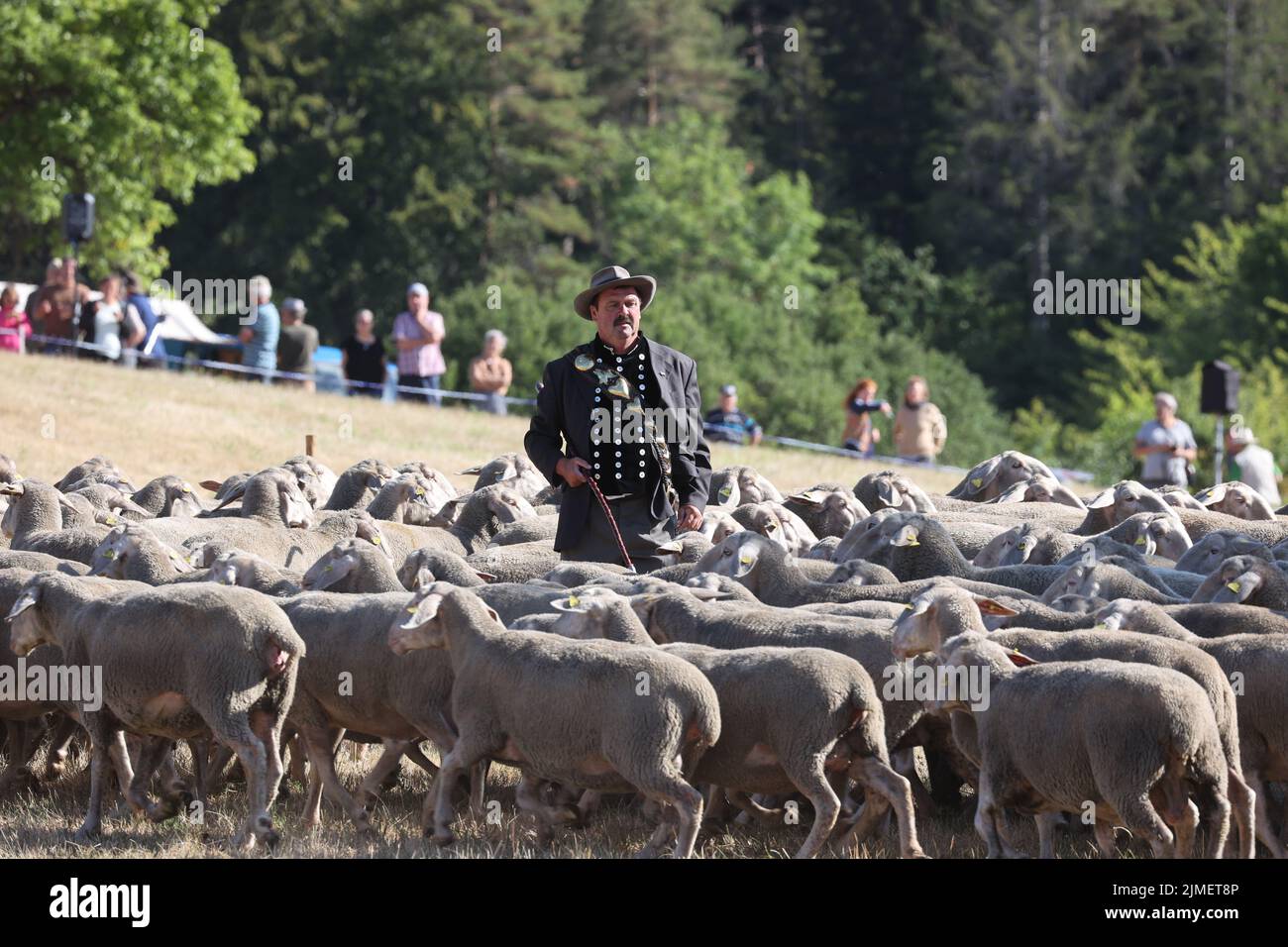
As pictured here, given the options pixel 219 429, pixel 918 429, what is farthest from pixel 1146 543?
pixel 219 429

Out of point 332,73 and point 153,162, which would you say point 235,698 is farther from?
point 332,73

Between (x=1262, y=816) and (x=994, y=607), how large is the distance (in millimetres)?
1405

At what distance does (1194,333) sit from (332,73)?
22360 millimetres

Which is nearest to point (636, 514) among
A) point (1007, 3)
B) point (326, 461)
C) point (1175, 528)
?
point (1175, 528)

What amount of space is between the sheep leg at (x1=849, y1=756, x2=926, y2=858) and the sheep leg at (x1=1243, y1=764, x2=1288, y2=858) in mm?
1233

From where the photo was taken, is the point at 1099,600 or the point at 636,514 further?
the point at 636,514

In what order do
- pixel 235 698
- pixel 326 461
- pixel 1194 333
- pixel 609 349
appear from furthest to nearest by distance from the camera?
pixel 1194 333 < pixel 326 461 < pixel 609 349 < pixel 235 698

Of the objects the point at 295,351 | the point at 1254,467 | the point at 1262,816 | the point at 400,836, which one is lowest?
the point at 400,836

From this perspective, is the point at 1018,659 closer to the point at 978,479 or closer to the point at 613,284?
the point at 613,284

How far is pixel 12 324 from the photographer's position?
963 inches

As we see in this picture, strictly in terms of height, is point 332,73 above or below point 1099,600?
above

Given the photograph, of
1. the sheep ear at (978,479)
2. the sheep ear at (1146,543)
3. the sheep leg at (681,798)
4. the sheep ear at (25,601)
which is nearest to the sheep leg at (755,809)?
the sheep leg at (681,798)

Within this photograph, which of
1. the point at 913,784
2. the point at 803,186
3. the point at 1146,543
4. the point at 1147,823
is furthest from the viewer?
the point at 803,186

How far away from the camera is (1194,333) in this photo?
49062mm
